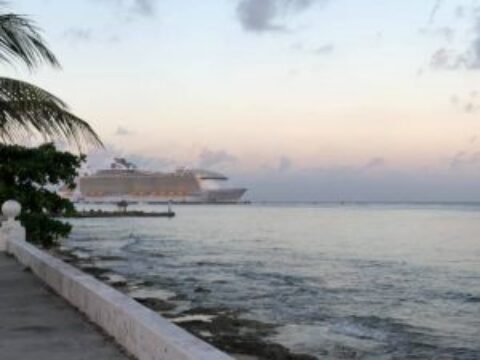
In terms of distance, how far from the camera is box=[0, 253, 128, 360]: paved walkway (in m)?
6.66

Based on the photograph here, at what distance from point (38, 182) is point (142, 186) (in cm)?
14213

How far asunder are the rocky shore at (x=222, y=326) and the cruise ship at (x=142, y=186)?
5616 inches

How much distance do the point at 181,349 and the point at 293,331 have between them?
954cm

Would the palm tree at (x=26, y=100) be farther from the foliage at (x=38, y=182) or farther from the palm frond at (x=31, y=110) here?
the foliage at (x=38, y=182)

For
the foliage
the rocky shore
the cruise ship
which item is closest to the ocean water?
the rocky shore

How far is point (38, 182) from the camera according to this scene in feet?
73.9

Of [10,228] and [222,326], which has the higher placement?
[10,228]

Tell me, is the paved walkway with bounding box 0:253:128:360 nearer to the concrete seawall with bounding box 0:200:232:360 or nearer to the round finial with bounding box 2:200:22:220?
the concrete seawall with bounding box 0:200:232:360

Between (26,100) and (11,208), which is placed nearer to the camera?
(26,100)

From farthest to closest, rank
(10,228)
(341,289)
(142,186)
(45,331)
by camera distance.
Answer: (142,186), (341,289), (10,228), (45,331)

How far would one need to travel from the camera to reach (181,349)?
5289 mm

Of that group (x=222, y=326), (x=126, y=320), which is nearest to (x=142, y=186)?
(x=222, y=326)

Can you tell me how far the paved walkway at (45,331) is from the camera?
21.9 ft

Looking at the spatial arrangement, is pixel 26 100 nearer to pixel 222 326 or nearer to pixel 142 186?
pixel 222 326
